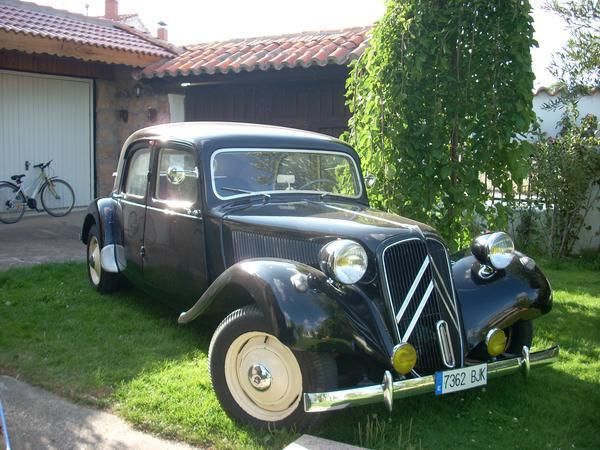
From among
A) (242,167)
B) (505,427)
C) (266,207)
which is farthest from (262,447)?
(242,167)

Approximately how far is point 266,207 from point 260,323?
42.3 inches

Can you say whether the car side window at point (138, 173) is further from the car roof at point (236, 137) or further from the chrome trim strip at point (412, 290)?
the chrome trim strip at point (412, 290)

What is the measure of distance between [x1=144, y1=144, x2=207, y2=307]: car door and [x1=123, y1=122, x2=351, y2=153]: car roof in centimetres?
11

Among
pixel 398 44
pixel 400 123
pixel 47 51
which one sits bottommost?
A: pixel 400 123

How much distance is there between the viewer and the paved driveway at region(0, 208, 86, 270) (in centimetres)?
695

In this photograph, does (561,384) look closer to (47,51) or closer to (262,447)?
(262,447)

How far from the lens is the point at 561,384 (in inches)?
155

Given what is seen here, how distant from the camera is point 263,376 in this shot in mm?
3182

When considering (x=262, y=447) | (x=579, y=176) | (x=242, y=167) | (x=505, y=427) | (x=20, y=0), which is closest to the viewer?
(x=262, y=447)

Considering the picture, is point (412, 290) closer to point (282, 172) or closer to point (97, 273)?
point (282, 172)

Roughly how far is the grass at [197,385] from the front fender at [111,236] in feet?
1.26

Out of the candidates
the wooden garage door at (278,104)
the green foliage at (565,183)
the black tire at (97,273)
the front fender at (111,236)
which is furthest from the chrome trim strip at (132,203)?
the green foliage at (565,183)

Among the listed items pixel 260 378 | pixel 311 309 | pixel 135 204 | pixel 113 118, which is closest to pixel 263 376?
pixel 260 378

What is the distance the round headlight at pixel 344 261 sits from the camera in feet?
10.5
